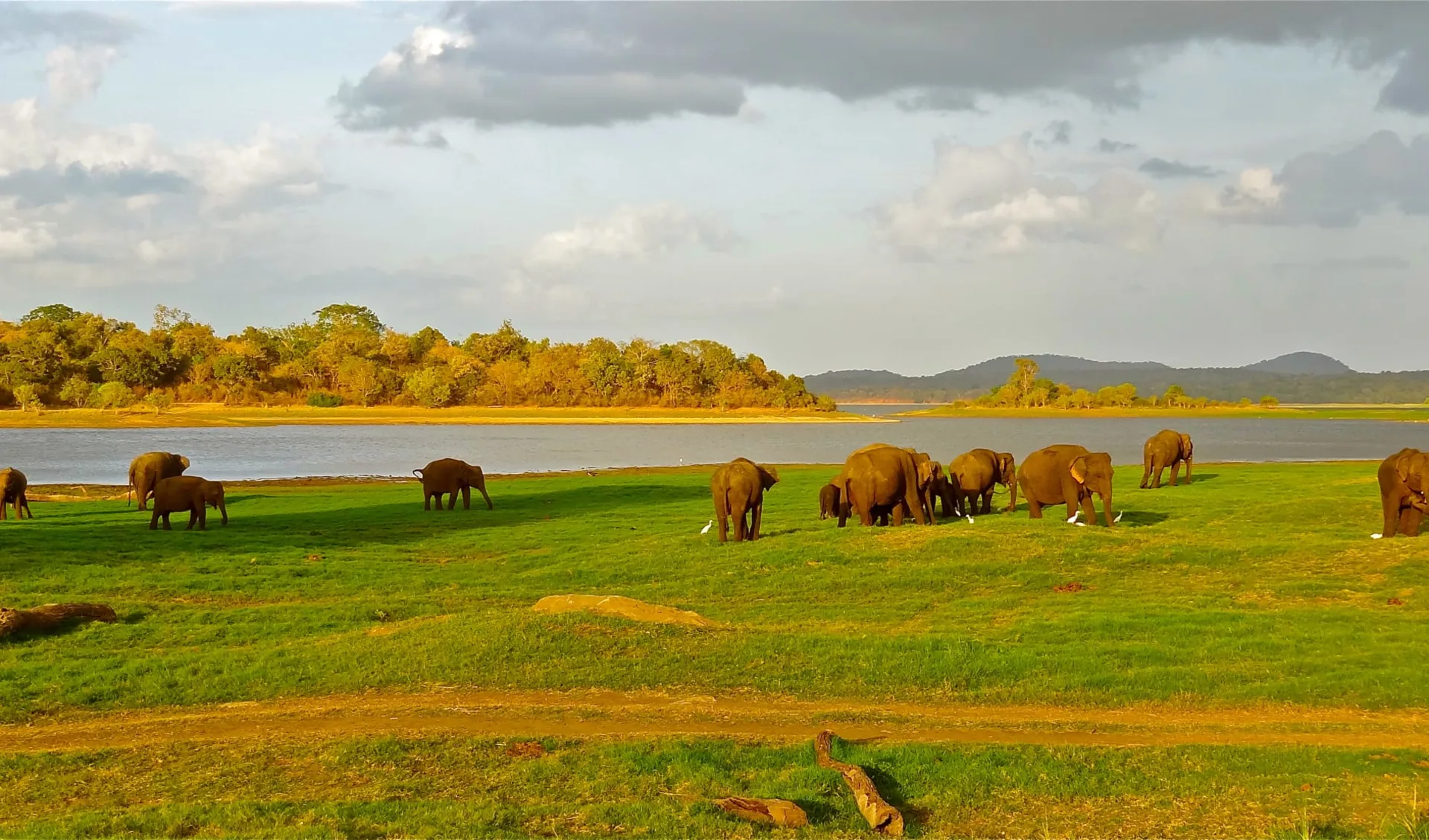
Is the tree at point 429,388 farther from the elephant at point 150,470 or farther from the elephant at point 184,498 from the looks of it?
the elephant at point 184,498

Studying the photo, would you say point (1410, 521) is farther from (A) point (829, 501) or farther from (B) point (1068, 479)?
(A) point (829, 501)

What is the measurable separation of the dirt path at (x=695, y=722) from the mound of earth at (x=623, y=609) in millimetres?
2801

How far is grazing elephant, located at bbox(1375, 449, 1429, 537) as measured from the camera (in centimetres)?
2141

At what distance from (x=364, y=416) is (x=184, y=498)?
96998 mm

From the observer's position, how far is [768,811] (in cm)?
868

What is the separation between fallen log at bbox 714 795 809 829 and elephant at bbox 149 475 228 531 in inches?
914

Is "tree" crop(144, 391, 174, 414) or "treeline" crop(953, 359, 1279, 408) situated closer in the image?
"tree" crop(144, 391, 174, 414)

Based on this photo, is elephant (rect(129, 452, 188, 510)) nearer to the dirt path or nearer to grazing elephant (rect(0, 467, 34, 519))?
grazing elephant (rect(0, 467, 34, 519))

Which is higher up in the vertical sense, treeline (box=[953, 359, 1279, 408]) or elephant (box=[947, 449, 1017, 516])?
treeline (box=[953, 359, 1279, 408])

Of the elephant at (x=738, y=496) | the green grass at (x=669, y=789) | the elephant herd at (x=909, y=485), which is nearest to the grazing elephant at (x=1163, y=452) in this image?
the elephant herd at (x=909, y=485)

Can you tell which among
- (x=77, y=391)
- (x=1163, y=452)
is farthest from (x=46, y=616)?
(x=77, y=391)

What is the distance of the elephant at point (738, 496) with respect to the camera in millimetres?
23875

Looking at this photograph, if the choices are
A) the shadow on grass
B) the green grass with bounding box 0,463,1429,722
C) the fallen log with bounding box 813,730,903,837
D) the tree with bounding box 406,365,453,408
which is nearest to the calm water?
the tree with bounding box 406,365,453,408

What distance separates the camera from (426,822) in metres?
8.44
